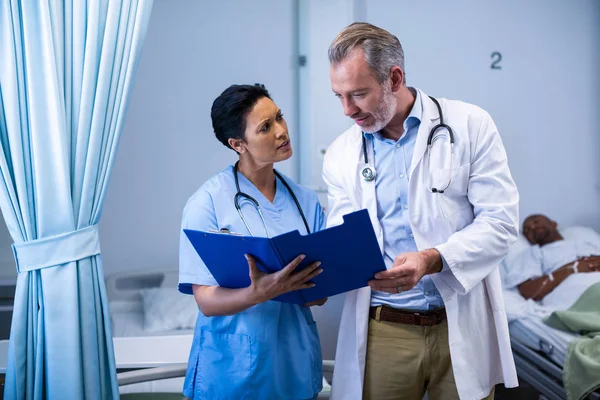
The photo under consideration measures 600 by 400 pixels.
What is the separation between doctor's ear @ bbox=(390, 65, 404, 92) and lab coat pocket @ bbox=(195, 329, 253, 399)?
2.31 ft

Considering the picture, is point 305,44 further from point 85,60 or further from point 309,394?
point 309,394

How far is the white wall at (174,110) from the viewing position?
313cm

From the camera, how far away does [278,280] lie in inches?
52.9

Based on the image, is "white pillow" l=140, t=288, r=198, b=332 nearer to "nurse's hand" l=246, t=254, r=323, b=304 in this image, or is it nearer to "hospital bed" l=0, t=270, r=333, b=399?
"hospital bed" l=0, t=270, r=333, b=399

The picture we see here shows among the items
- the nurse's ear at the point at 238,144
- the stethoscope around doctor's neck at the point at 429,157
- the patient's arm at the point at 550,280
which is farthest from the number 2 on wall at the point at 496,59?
the nurse's ear at the point at 238,144

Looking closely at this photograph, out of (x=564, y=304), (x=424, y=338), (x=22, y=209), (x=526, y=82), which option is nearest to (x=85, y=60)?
(x=22, y=209)

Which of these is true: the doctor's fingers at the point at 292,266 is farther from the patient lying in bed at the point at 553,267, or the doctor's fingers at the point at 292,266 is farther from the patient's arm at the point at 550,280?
the patient's arm at the point at 550,280

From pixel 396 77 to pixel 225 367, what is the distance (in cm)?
81

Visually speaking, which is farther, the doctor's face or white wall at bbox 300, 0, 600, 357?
white wall at bbox 300, 0, 600, 357

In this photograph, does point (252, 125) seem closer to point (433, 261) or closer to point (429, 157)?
point (429, 157)

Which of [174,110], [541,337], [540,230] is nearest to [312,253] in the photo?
[541,337]

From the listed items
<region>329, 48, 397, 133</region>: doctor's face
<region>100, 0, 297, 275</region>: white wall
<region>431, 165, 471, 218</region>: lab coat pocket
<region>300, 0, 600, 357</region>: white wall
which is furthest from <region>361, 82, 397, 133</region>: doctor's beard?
<region>300, 0, 600, 357</region>: white wall

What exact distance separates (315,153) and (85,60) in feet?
5.47

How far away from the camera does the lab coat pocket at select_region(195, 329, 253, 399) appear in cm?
149
